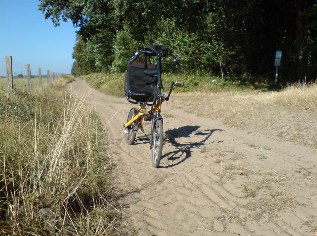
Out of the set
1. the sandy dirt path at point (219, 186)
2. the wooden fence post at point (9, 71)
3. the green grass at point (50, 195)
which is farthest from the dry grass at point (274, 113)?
the wooden fence post at point (9, 71)

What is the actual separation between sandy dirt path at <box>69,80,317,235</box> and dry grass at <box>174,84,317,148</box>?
27.9 inches

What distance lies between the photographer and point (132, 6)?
2286 cm

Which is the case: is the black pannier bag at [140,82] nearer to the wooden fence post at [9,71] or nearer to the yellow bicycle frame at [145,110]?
the yellow bicycle frame at [145,110]

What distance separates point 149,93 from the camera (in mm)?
6914

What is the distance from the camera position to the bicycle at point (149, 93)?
6145 millimetres

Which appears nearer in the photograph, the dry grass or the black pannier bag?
the black pannier bag

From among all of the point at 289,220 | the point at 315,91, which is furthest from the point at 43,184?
the point at 315,91

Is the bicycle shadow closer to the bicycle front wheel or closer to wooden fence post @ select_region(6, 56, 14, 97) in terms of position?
the bicycle front wheel

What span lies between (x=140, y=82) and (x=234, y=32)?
1405cm

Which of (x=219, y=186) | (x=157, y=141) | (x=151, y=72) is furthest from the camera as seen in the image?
(x=151, y=72)

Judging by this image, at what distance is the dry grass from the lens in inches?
326

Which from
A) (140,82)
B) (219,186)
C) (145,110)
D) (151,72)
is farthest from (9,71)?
(219,186)

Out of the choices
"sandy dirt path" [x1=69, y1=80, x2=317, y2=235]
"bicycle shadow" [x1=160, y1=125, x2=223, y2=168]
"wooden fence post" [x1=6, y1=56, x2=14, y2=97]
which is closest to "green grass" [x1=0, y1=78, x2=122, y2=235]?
"sandy dirt path" [x1=69, y1=80, x2=317, y2=235]

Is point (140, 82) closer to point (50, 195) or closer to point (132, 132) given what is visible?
point (132, 132)
